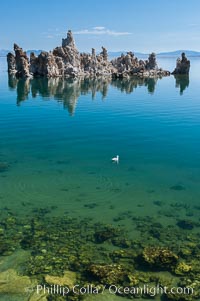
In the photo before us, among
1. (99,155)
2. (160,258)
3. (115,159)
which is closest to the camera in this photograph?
(160,258)

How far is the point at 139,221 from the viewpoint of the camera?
68.7 ft

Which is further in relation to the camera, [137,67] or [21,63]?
[137,67]

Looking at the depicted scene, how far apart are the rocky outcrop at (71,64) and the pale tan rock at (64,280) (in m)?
118

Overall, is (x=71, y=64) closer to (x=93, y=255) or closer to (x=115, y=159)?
(x=115, y=159)

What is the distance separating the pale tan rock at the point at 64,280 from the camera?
49.4 feet

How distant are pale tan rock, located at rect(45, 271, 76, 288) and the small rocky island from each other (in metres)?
118

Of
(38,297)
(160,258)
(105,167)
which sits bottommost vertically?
(38,297)

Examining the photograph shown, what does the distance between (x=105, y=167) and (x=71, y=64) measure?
115713mm

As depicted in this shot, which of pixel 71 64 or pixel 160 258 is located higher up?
pixel 71 64

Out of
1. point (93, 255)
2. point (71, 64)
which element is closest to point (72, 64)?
point (71, 64)

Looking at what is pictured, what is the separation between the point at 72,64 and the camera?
454 ft

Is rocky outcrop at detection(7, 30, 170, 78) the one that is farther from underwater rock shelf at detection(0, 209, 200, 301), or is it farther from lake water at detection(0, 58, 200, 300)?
underwater rock shelf at detection(0, 209, 200, 301)

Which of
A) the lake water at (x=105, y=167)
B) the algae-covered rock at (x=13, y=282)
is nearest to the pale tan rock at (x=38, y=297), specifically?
the algae-covered rock at (x=13, y=282)

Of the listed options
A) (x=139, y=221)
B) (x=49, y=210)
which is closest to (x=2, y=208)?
(x=49, y=210)
